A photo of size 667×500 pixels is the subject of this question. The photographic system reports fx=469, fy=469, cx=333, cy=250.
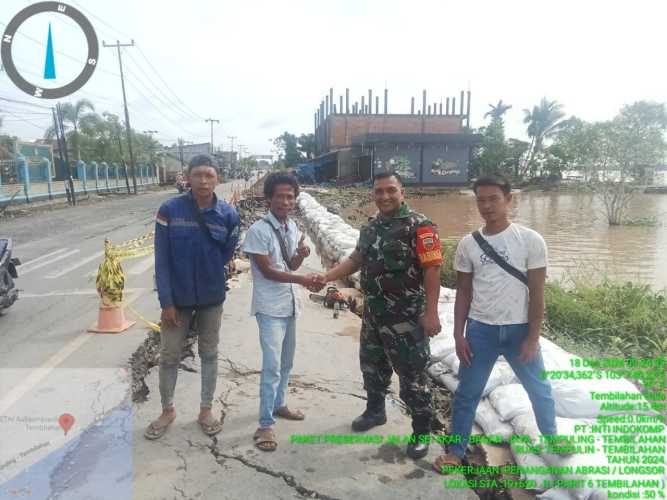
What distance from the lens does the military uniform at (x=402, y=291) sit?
2430 millimetres

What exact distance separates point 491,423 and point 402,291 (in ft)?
3.42

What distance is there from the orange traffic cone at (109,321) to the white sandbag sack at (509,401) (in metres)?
3.58

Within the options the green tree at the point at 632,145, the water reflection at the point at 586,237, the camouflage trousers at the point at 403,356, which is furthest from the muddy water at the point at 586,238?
the camouflage trousers at the point at 403,356

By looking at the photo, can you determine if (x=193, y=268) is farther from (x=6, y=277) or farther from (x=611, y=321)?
(x=611, y=321)

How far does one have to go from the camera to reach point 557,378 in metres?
2.78

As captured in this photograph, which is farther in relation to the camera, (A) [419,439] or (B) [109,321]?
(B) [109,321]

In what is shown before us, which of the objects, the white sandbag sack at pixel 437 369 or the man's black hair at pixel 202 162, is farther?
the white sandbag sack at pixel 437 369

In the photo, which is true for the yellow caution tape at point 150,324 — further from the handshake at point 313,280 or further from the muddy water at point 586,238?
the muddy water at point 586,238

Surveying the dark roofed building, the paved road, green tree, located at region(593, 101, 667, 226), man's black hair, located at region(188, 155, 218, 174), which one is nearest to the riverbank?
man's black hair, located at region(188, 155, 218, 174)

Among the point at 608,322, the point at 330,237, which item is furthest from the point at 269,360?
the point at 330,237

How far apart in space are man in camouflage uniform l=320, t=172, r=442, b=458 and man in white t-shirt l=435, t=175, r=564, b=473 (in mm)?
159

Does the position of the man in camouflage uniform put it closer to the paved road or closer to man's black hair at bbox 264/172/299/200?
man's black hair at bbox 264/172/299/200

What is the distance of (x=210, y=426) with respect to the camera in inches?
109

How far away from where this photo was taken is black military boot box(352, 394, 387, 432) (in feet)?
9.23
